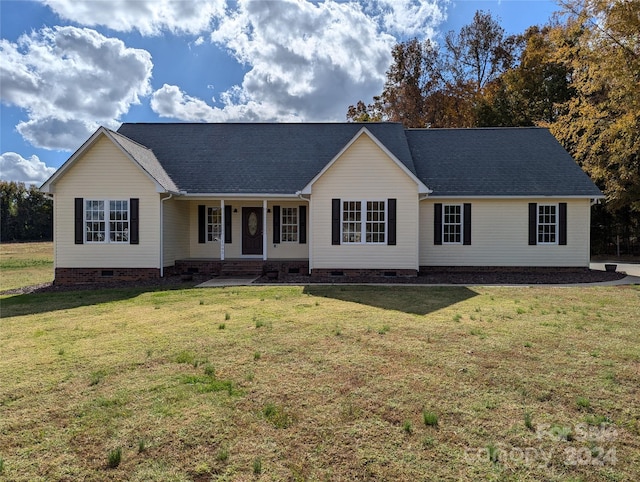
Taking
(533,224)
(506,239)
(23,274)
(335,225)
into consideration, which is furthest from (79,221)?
(533,224)

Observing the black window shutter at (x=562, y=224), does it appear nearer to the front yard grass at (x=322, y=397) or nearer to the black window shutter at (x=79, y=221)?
the front yard grass at (x=322, y=397)

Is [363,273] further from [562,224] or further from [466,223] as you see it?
[562,224]

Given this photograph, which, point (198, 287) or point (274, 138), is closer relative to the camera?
point (198, 287)

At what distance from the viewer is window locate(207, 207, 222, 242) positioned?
1791cm

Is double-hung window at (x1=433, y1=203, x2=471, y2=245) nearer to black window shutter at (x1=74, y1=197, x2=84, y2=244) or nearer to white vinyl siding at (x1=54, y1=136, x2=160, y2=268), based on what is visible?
white vinyl siding at (x1=54, y1=136, x2=160, y2=268)

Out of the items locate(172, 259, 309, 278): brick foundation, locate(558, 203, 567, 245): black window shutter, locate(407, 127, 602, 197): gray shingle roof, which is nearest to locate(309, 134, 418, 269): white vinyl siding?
locate(172, 259, 309, 278): brick foundation

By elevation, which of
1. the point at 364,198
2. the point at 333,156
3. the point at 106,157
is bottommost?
the point at 364,198

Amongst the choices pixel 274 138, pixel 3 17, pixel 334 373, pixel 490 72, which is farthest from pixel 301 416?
pixel 490 72

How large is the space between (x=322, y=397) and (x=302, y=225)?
43.7ft

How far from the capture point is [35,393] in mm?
4684

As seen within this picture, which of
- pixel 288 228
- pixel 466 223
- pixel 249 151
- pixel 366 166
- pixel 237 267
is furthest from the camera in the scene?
pixel 249 151

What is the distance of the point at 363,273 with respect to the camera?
50.2ft

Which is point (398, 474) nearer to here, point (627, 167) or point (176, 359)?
point (176, 359)

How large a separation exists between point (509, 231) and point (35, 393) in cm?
1611
